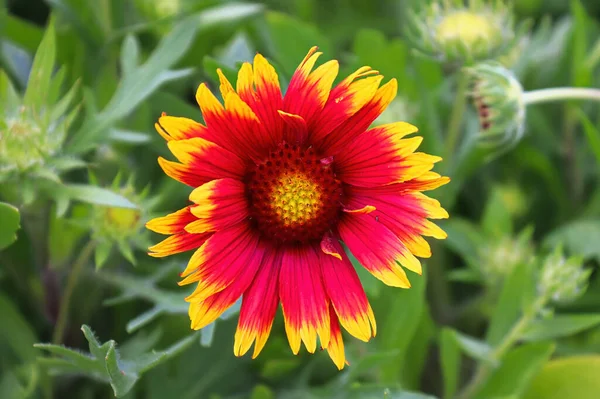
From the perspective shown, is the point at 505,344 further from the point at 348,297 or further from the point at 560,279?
the point at 348,297

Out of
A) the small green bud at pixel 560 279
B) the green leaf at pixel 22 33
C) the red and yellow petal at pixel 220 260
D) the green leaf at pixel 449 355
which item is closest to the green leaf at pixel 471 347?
the green leaf at pixel 449 355

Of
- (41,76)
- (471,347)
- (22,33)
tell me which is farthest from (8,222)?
(471,347)

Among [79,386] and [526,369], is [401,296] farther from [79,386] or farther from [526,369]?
[79,386]

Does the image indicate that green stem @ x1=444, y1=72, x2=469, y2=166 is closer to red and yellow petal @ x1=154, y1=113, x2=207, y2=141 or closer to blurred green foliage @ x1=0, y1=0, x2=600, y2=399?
blurred green foliage @ x1=0, y1=0, x2=600, y2=399

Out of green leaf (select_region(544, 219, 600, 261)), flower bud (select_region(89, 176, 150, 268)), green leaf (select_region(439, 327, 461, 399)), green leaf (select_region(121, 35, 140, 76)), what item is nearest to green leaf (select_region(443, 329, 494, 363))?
green leaf (select_region(439, 327, 461, 399))

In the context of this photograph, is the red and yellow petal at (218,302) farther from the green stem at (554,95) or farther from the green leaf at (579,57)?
the green leaf at (579,57)

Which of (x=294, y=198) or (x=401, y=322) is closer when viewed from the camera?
(x=294, y=198)
